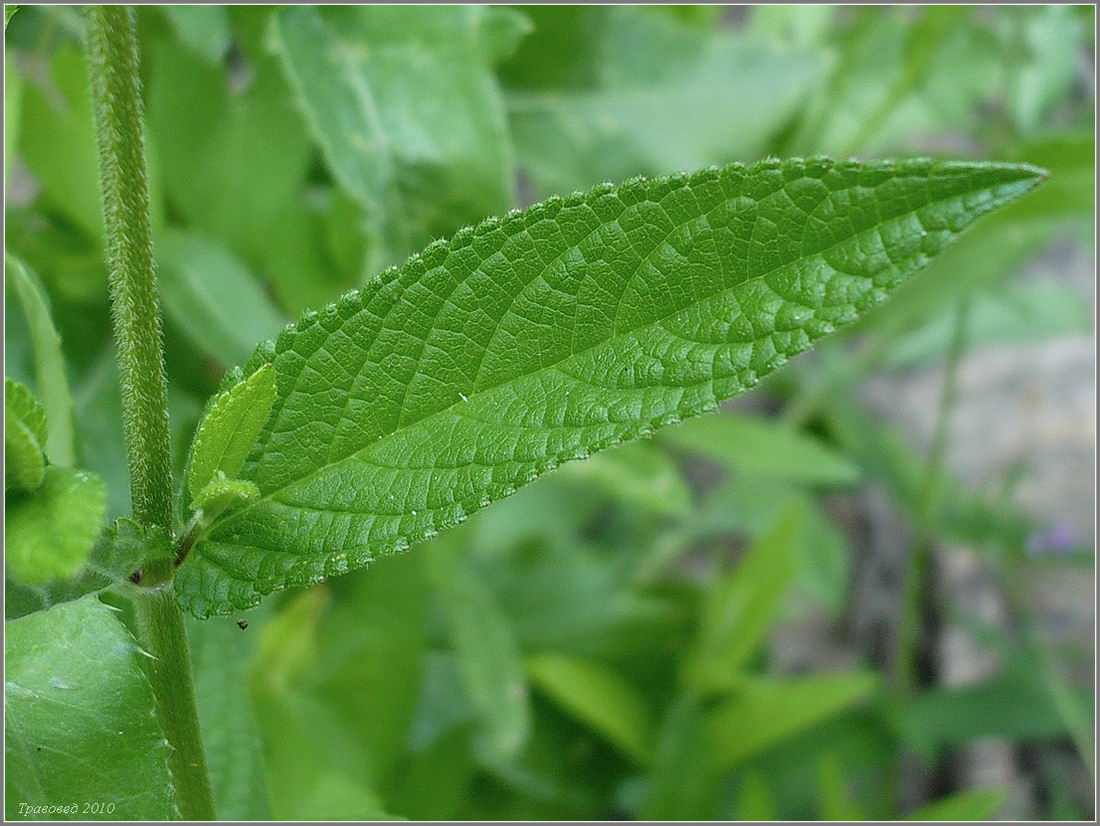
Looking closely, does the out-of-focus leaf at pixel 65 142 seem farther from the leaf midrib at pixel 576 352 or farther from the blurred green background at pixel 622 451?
the leaf midrib at pixel 576 352

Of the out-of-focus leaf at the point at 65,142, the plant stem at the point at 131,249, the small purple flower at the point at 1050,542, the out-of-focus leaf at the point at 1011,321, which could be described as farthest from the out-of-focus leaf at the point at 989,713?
the plant stem at the point at 131,249

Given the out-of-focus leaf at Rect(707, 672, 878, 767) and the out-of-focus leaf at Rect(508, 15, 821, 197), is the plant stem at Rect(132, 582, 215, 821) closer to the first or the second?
the out-of-focus leaf at Rect(508, 15, 821, 197)

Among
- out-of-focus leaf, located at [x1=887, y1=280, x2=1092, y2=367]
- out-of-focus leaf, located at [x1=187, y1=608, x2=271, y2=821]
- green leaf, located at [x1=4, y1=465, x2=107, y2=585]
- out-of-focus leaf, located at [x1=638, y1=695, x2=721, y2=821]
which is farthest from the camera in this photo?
out-of-focus leaf, located at [x1=887, y1=280, x2=1092, y2=367]

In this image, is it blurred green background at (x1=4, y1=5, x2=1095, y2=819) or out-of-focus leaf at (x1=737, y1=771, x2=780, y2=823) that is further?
out-of-focus leaf at (x1=737, y1=771, x2=780, y2=823)

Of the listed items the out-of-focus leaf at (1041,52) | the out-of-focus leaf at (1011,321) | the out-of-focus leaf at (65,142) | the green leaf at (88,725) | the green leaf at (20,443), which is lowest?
the green leaf at (88,725)

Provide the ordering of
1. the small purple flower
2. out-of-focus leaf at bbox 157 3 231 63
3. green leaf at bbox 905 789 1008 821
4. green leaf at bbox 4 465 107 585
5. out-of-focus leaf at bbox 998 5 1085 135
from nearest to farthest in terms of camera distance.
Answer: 1. green leaf at bbox 4 465 107 585
2. out-of-focus leaf at bbox 157 3 231 63
3. green leaf at bbox 905 789 1008 821
4. out-of-focus leaf at bbox 998 5 1085 135
5. the small purple flower

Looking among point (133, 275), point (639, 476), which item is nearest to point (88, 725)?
point (133, 275)

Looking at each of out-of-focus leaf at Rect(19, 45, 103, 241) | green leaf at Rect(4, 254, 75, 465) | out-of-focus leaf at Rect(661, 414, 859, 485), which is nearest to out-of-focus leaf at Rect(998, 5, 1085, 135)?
out-of-focus leaf at Rect(661, 414, 859, 485)
